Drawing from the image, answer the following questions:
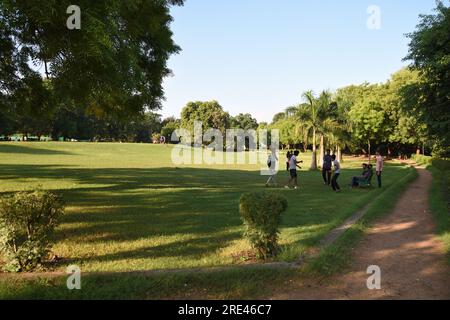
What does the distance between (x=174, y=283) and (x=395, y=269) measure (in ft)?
12.1

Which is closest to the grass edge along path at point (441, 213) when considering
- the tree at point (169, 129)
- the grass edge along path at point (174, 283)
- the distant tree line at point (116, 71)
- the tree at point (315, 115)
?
the distant tree line at point (116, 71)

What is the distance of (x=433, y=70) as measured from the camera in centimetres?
1462

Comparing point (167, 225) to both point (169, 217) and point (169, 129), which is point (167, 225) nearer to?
point (169, 217)

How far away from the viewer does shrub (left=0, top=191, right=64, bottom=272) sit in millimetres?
6051

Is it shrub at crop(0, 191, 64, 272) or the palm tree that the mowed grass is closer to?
shrub at crop(0, 191, 64, 272)

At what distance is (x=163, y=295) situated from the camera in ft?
17.2

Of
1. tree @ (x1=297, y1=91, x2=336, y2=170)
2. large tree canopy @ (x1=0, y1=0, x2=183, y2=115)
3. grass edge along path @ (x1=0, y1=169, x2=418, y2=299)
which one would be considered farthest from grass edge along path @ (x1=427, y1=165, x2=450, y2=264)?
tree @ (x1=297, y1=91, x2=336, y2=170)

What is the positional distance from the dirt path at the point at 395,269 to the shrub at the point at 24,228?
151 inches

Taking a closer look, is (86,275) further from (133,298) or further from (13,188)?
(13,188)

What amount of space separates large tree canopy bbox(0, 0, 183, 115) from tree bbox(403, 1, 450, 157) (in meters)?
9.62

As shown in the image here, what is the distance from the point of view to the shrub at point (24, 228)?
19.9 ft

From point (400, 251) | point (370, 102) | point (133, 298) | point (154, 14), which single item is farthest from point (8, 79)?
point (370, 102)

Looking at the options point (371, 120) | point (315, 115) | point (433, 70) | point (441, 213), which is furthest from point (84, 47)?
point (371, 120)
